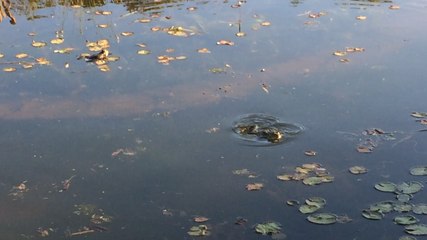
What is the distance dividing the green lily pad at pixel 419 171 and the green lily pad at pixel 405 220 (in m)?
0.56

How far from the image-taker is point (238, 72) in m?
6.24

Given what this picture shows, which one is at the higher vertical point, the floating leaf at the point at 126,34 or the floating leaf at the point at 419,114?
the floating leaf at the point at 126,34

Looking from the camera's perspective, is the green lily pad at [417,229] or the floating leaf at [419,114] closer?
the green lily pad at [417,229]

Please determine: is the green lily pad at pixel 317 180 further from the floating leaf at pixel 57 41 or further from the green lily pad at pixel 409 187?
the floating leaf at pixel 57 41

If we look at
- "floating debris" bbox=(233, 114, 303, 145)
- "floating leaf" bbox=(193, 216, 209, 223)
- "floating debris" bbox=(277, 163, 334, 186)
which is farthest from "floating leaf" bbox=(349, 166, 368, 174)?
"floating leaf" bbox=(193, 216, 209, 223)

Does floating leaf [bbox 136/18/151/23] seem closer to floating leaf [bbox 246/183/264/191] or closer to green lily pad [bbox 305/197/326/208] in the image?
floating leaf [bbox 246/183/264/191]

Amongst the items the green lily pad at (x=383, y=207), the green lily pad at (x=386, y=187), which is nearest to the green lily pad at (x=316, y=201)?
the green lily pad at (x=383, y=207)

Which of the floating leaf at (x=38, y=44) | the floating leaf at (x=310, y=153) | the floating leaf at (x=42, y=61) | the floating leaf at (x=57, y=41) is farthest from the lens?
the floating leaf at (x=57, y=41)

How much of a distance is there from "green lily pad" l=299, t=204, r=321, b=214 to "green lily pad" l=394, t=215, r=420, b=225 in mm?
498

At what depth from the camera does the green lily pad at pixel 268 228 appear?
153 inches

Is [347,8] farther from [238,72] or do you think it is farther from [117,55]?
[117,55]

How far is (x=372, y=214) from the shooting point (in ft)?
13.2

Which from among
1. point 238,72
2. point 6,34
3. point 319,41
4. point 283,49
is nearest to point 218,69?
point 238,72

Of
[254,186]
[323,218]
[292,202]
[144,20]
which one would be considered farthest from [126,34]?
[323,218]
